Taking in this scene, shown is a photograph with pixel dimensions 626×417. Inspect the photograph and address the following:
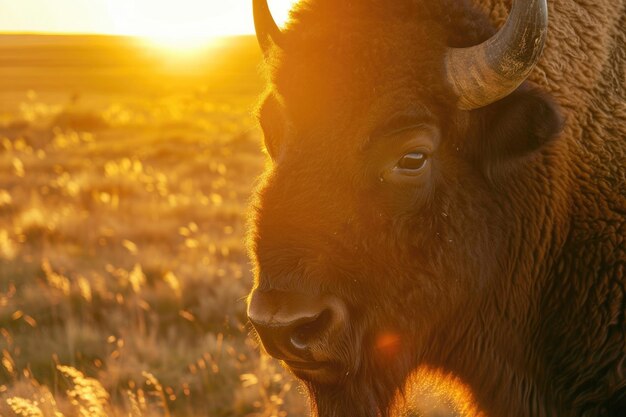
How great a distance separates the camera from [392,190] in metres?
2.63

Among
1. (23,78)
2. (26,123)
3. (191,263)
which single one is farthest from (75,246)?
(23,78)

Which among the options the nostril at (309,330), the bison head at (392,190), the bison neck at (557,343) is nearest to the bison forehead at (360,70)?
the bison head at (392,190)

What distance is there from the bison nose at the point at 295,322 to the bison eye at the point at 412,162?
1.78 feet

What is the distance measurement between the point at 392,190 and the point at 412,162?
0.42ft

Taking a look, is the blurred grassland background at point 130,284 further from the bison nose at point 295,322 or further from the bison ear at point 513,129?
the bison nose at point 295,322

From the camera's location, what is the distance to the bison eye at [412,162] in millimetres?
2631

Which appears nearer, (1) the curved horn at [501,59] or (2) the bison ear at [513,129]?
(1) the curved horn at [501,59]

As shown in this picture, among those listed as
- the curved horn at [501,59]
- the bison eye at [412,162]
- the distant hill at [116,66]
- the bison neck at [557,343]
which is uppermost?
the curved horn at [501,59]

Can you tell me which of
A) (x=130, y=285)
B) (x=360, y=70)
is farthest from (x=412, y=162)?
(x=130, y=285)

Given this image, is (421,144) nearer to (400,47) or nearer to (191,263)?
(400,47)

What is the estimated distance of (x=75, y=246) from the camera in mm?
8141

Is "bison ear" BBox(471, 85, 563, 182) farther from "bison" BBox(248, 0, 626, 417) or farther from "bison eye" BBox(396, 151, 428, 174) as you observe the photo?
"bison eye" BBox(396, 151, 428, 174)

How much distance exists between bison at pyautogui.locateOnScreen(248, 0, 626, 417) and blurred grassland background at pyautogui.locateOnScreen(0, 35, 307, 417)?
777 millimetres

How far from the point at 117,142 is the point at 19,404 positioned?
691 inches
